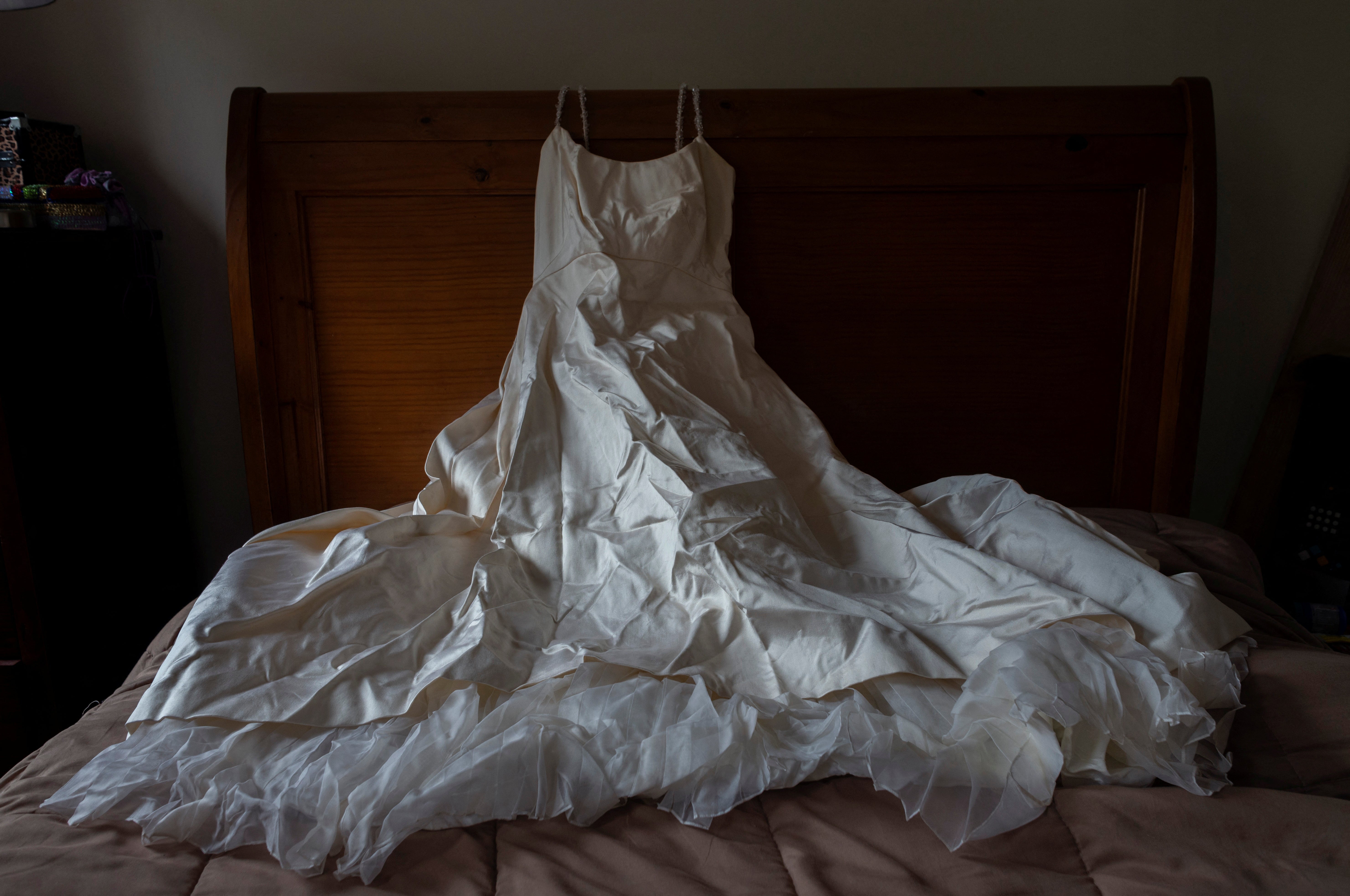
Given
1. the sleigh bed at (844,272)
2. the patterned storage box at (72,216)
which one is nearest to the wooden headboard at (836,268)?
the sleigh bed at (844,272)

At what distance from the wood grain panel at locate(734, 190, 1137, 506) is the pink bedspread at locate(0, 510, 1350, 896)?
0.78m

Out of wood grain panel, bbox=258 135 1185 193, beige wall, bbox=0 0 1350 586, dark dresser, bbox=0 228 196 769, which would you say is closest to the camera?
dark dresser, bbox=0 228 196 769

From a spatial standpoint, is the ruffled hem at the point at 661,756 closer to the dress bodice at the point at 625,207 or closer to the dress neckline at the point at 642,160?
the dress bodice at the point at 625,207

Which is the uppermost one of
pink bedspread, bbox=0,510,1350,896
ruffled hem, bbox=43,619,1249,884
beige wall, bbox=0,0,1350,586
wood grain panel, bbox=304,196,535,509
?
beige wall, bbox=0,0,1350,586

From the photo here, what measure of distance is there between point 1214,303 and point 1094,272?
1.52 feet

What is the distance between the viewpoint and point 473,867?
65cm

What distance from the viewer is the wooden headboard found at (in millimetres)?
1378

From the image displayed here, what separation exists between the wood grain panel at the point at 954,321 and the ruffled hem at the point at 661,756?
0.71 metres

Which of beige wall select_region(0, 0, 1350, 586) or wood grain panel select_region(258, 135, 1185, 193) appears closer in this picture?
wood grain panel select_region(258, 135, 1185, 193)

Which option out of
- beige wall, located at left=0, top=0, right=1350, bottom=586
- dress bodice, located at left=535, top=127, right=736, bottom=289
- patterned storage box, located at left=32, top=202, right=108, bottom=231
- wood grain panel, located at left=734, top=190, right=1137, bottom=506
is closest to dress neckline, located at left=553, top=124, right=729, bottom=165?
dress bodice, located at left=535, top=127, right=736, bottom=289

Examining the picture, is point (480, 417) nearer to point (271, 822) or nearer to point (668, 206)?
point (668, 206)

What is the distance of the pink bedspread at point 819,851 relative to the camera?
614 millimetres

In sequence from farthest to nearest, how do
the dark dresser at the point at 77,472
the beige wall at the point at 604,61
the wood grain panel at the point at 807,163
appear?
the beige wall at the point at 604,61, the wood grain panel at the point at 807,163, the dark dresser at the point at 77,472

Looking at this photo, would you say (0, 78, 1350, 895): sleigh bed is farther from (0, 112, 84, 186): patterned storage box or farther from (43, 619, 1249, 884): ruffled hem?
(43, 619, 1249, 884): ruffled hem
